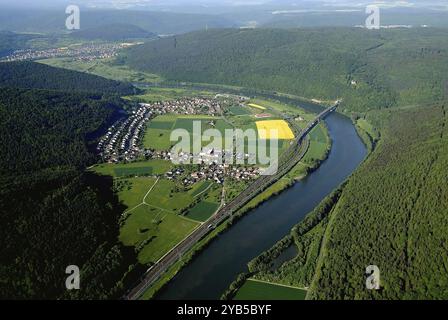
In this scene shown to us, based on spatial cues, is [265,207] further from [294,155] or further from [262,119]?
[262,119]

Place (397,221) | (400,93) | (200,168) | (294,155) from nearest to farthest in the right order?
(397,221) → (200,168) → (294,155) → (400,93)

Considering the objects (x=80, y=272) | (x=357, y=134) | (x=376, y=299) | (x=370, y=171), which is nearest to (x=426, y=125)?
(x=357, y=134)

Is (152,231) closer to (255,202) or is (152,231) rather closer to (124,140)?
(255,202)

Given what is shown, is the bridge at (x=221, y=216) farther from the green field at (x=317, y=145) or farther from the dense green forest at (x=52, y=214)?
the dense green forest at (x=52, y=214)

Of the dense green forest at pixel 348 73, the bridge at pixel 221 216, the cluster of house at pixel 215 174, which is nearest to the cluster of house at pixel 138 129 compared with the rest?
the cluster of house at pixel 215 174

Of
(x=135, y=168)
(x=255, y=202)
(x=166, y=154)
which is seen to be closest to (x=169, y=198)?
(x=255, y=202)

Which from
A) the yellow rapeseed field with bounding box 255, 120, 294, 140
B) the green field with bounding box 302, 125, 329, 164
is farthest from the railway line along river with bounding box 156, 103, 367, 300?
the yellow rapeseed field with bounding box 255, 120, 294, 140

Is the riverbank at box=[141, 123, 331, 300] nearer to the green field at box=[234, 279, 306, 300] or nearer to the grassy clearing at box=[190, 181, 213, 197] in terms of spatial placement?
the green field at box=[234, 279, 306, 300]
